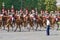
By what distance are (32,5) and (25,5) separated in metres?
2.30

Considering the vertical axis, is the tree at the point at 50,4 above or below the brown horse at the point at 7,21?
above

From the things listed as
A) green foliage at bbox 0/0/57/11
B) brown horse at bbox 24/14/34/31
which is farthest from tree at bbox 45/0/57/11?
brown horse at bbox 24/14/34/31

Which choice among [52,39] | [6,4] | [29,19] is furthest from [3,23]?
[6,4]

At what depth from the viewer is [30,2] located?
7906 cm

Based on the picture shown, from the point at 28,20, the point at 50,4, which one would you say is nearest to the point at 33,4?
Answer: the point at 50,4

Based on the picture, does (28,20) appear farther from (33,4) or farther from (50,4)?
(50,4)

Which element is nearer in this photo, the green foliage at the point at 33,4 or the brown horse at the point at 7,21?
the brown horse at the point at 7,21

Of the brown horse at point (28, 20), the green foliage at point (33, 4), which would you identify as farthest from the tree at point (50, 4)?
the brown horse at point (28, 20)

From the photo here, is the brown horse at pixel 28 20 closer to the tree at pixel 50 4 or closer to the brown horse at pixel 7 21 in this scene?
the brown horse at pixel 7 21

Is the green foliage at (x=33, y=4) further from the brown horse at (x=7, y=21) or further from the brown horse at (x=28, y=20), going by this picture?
the brown horse at (x=28, y=20)

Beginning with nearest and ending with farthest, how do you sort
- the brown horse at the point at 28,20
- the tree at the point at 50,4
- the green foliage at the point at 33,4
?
the brown horse at the point at 28,20 < the green foliage at the point at 33,4 < the tree at the point at 50,4

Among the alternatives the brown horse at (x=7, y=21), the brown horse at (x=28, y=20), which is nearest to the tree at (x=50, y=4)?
the brown horse at (x=7, y=21)

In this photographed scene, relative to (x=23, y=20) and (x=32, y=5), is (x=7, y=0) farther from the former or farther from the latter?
(x=23, y=20)

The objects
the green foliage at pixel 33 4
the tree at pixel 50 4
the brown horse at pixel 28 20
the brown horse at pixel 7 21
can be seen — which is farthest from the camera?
the tree at pixel 50 4
